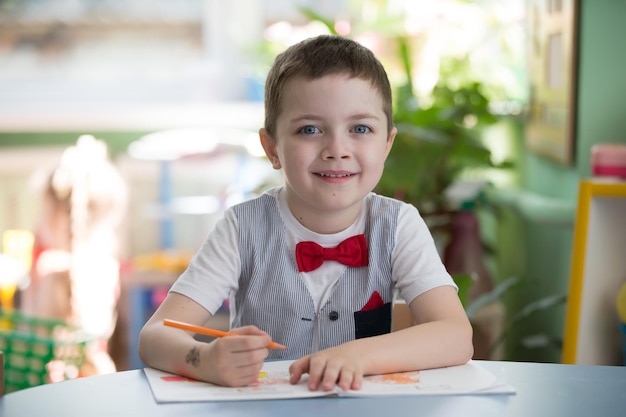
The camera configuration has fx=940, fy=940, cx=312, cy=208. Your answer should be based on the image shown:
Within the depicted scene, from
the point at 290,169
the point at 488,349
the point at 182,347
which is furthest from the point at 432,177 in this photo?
the point at 182,347

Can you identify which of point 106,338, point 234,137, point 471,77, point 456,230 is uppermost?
point 471,77

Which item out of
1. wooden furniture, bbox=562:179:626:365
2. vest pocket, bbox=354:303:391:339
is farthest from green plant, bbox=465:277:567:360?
vest pocket, bbox=354:303:391:339

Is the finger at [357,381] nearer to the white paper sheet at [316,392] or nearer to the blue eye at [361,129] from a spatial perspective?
the white paper sheet at [316,392]

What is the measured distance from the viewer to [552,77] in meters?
2.55

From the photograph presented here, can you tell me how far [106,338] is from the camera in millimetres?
3512

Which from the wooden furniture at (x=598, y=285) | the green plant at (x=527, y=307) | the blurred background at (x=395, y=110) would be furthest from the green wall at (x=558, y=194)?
the wooden furniture at (x=598, y=285)

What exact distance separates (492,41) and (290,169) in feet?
7.31

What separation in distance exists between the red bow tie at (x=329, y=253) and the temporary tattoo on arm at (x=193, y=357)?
1.00ft

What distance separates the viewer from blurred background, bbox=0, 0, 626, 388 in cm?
247

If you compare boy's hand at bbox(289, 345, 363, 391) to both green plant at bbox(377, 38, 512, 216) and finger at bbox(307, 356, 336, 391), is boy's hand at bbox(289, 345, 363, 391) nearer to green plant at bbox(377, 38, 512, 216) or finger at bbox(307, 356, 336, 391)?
finger at bbox(307, 356, 336, 391)

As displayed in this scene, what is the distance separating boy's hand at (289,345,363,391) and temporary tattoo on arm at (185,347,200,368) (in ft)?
0.34

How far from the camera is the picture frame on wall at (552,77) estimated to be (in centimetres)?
230

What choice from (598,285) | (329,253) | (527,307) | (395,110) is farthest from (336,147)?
(395,110)

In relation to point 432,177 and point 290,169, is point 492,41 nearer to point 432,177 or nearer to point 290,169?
point 432,177
